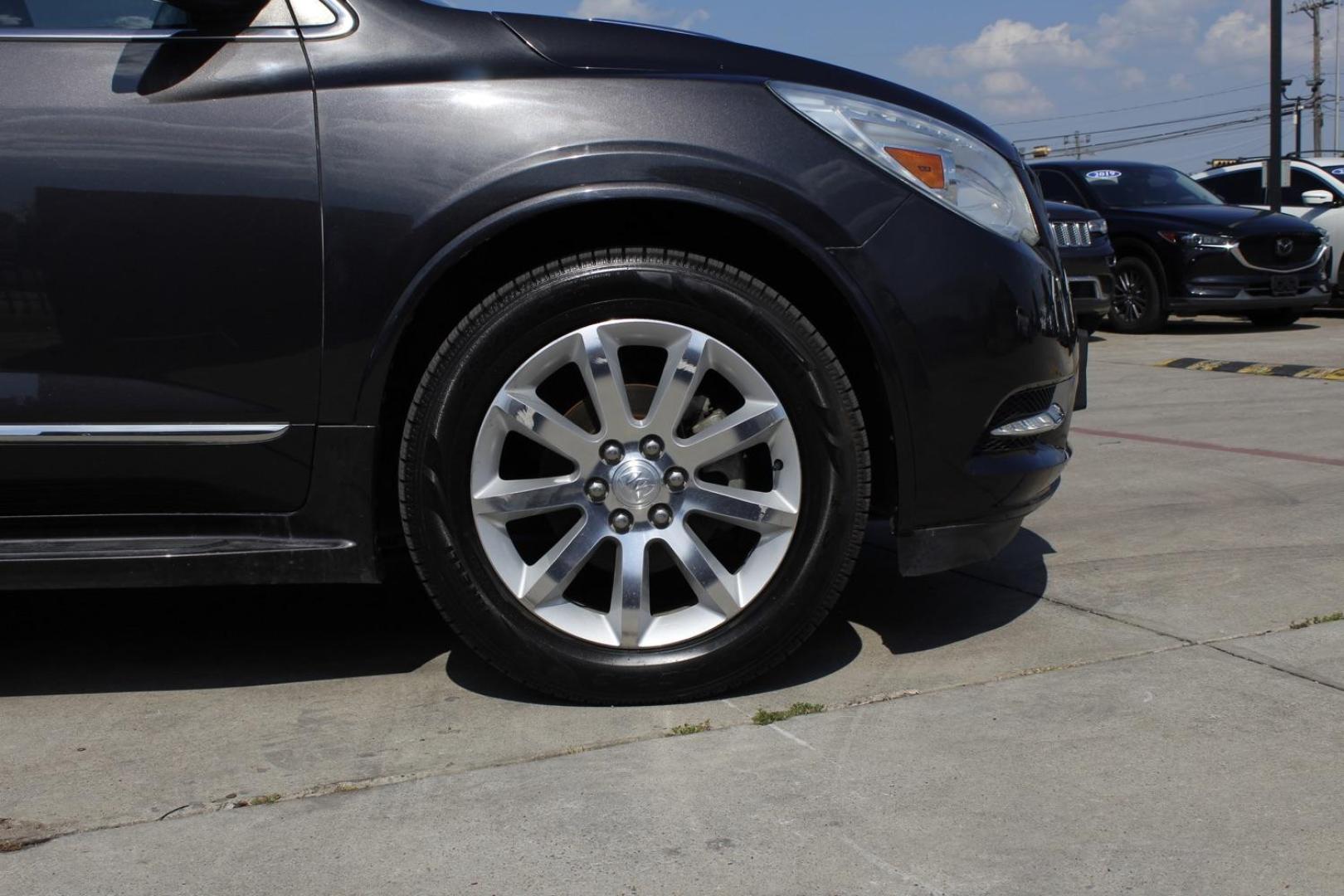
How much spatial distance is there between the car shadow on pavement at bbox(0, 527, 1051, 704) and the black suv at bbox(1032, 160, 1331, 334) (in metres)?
9.11

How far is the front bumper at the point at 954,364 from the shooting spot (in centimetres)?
284

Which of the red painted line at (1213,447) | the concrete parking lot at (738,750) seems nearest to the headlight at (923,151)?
the concrete parking lot at (738,750)

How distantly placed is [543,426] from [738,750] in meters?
0.74

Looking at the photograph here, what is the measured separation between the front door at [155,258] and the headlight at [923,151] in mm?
1033

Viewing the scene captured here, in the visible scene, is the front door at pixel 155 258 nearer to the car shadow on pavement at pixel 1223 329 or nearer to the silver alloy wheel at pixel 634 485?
the silver alloy wheel at pixel 634 485

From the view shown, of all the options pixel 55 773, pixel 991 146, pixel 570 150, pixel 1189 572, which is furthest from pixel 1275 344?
pixel 55 773

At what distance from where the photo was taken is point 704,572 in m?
2.84

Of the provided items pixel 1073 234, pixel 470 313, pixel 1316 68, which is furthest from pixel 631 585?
pixel 1316 68

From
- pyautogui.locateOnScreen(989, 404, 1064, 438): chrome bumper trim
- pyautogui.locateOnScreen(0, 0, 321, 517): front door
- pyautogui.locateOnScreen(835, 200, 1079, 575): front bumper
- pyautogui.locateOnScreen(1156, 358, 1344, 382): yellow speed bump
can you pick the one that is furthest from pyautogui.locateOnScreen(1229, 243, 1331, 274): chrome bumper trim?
pyautogui.locateOnScreen(0, 0, 321, 517): front door

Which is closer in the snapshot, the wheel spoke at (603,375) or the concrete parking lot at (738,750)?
the concrete parking lot at (738,750)

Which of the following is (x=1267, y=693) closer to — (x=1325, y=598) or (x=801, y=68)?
(x=1325, y=598)

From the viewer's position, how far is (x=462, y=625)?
285 centimetres

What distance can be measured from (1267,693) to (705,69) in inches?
67.3

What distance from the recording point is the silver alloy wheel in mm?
2805
